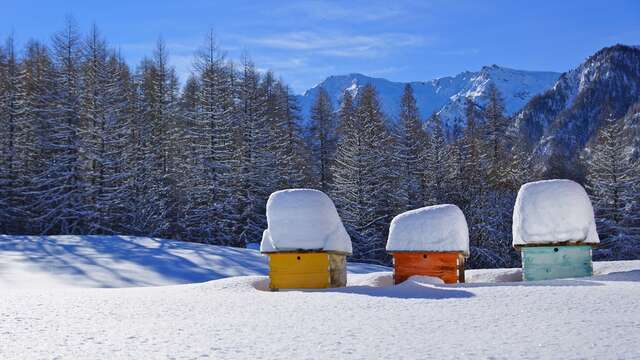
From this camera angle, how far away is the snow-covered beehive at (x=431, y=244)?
12599 millimetres

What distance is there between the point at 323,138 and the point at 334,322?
30249 millimetres

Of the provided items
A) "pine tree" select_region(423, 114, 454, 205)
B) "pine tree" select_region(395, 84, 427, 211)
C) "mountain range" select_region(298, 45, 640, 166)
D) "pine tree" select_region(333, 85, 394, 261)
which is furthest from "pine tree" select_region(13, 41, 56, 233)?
"mountain range" select_region(298, 45, 640, 166)

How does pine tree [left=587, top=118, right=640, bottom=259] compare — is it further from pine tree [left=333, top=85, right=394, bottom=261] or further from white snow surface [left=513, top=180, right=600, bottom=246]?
white snow surface [left=513, top=180, right=600, bottom=246]

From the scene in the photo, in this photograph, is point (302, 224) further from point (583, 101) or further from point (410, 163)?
point (583, 101)

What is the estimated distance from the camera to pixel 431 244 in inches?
498

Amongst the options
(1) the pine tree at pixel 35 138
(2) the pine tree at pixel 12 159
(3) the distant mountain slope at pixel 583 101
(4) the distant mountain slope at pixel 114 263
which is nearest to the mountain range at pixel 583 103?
(3) the distant mountain slope at pixel 583 101

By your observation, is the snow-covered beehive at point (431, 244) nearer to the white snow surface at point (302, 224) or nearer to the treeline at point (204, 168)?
the white snow surface at point (302, 224)

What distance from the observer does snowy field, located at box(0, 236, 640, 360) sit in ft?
18.2

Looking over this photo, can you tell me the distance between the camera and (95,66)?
2942 centimetres

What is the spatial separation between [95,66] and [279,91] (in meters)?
18.4

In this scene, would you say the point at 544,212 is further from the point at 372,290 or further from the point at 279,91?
the point at 279,91

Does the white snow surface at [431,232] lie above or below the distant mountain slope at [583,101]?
below

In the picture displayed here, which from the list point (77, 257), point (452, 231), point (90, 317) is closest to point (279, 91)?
point (77, 257)

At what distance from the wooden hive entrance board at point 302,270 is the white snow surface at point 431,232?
1808mm
